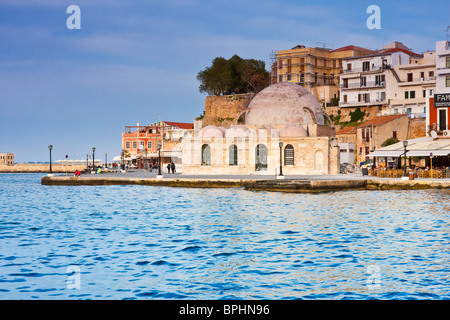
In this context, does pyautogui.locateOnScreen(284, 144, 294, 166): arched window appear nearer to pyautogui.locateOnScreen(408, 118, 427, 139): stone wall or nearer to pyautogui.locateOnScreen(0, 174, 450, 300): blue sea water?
pyautogui.locateOnScreen(408, 118, 427, 139): stone wall

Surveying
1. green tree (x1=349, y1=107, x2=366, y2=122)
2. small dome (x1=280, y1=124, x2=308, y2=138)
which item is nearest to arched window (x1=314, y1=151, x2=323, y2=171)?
small dome (x1=280, y1=124, x2=308, y2=138)

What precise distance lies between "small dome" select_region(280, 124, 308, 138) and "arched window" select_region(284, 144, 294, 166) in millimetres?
1300

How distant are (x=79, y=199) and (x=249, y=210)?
43.5 ft

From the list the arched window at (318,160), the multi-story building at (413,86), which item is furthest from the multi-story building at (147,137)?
the arched window at (318,160)

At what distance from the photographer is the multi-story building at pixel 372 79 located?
6362 cm

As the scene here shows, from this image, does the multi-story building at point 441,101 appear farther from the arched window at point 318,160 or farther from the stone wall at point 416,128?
the stone wall at point 416,128

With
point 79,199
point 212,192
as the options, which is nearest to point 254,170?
point 212,192

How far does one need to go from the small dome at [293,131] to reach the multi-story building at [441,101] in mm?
10452

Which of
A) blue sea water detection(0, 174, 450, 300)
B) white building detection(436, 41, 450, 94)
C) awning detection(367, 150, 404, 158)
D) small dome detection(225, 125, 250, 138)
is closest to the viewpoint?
blue sea water detection(0, 174, 450, 300)

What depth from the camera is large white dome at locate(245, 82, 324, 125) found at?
49.4m

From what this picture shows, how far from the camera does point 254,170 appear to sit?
4491cm

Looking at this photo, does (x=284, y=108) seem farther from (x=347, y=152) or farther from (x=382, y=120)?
(x=382, y=120)

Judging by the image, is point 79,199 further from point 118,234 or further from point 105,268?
point 105,268
